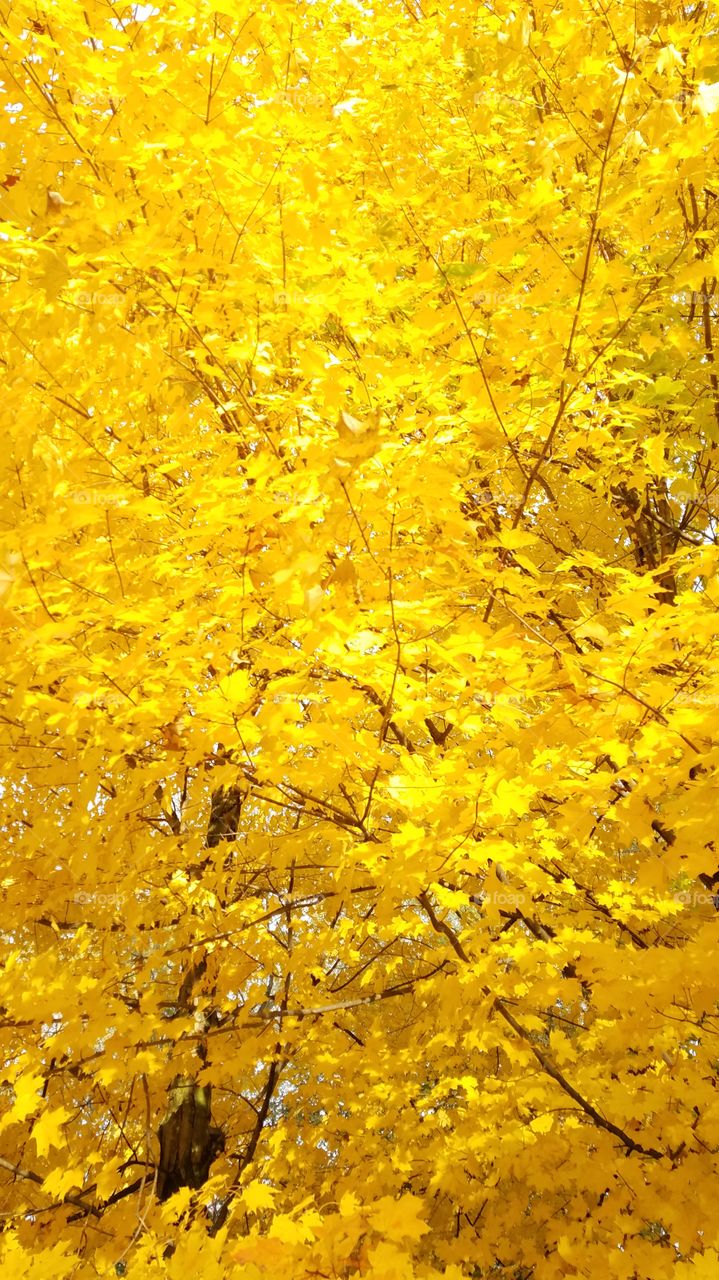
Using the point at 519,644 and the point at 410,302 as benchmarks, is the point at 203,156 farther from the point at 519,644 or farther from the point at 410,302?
the point at 519,644

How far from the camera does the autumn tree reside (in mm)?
1893

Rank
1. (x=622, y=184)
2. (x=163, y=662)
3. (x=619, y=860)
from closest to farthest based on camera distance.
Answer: (x=163, y=662) < (x=622, y=184) < (x=619, y=860)

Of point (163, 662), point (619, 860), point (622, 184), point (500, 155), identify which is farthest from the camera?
point (619, 860)

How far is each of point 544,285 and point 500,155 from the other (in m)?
1.63

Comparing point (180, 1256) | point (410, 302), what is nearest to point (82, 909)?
point (180, 1256)

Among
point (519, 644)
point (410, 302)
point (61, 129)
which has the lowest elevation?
point (519, 644)

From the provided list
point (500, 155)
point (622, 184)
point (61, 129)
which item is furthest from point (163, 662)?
point (500, 155)

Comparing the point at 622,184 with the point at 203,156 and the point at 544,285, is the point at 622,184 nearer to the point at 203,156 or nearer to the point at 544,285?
the point at 544,285

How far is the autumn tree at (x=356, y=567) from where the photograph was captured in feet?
6.21

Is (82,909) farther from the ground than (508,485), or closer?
closer

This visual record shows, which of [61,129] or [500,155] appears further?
[500,155]

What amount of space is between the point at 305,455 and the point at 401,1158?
317 centimetres

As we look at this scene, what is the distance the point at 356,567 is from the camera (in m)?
2.00

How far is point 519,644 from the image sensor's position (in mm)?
1979
